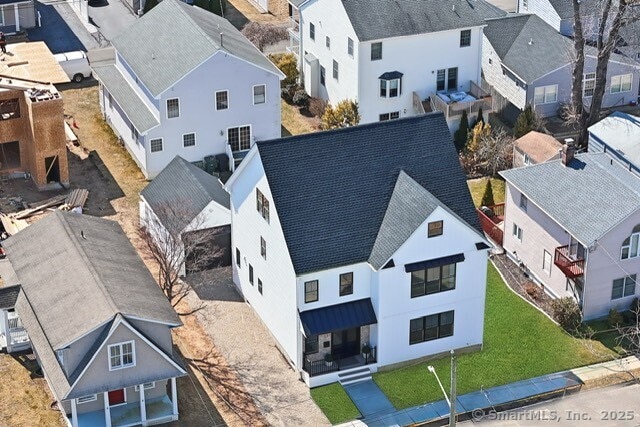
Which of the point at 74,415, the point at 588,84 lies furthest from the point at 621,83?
the point at 74,415

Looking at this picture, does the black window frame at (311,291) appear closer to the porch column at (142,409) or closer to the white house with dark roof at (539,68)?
the porch column at (142,409)

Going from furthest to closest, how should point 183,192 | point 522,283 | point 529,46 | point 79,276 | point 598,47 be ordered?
point 529,46 < point 598,47 < point 183,192 < point 522,283 < point 79,276

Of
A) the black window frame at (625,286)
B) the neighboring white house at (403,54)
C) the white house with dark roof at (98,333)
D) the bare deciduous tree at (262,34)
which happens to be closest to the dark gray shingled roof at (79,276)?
the white house with dark roof at (98,333)

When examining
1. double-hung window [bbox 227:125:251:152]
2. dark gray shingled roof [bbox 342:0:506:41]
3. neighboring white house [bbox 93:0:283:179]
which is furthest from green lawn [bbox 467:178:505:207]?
double-hung window [bbox 227:125:251:152]

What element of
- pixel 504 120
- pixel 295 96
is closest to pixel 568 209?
pixel 504 120

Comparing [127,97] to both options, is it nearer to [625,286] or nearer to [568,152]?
[568,152]

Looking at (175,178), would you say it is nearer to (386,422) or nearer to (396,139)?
(396,139)

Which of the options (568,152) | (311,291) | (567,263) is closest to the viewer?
(311,291)
